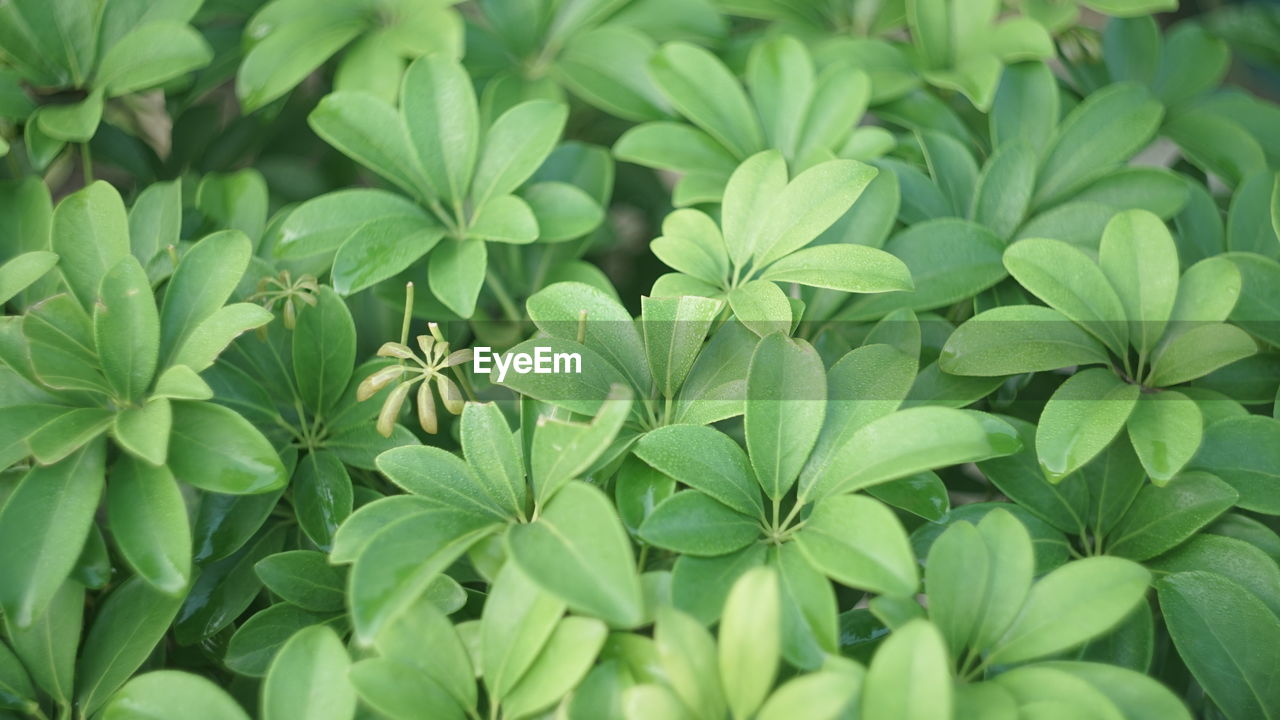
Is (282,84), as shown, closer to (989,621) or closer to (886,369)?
(886,369)

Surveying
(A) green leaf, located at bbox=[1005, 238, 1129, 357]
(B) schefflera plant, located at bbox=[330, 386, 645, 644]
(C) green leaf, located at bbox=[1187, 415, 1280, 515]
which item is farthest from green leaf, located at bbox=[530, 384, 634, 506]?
(C) green leaf, located at bbox=[1187, 415, 1280, 515]

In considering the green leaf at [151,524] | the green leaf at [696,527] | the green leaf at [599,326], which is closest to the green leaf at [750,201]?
the green leaf at [599,326]

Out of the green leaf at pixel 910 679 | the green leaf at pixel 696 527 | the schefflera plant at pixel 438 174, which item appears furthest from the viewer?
the schefflera plant at pixel 438 174

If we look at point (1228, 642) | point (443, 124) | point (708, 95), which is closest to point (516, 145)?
point (443, 124)

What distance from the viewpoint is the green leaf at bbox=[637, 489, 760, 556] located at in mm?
599

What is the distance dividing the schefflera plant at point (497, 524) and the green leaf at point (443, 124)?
10.3 inches

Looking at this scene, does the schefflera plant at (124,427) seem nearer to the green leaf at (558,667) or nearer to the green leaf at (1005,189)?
the green leaf at (558,667)

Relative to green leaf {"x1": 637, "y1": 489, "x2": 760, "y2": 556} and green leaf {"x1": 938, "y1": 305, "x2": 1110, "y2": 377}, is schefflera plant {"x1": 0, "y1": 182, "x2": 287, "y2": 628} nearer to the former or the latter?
green leaf {"x1": 637, "y1": 489, "x2": 760, "y2": 556}

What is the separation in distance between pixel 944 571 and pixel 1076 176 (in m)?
0.46

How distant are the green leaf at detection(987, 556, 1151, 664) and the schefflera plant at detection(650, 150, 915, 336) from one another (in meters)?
0.22

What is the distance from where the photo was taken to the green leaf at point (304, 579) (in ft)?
2.21

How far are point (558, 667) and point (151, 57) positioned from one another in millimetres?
661

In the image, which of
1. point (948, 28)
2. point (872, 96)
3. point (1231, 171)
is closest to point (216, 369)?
point (872, 96)

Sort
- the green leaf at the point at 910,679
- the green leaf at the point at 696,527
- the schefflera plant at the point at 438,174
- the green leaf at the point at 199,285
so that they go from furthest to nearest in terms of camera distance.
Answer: the schefflera plant at the point at 438,174 < the green leaf at the point at 199,285 < the green leaf at the point at 696,527 < the green leaf at the point at 910,679
